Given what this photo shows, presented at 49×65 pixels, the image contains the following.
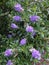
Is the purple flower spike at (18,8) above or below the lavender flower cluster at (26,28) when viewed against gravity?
above

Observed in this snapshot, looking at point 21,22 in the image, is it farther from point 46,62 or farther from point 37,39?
point 46,62

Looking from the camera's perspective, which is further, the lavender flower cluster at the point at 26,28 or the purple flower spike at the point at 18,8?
the purple flower spike at the point at 18,8

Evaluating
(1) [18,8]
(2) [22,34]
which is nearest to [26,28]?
(2) [22,34]

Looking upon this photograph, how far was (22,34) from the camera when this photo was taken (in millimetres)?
2299

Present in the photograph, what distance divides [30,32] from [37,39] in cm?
14

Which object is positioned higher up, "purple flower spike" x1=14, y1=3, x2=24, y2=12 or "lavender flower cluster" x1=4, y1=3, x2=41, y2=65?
"purple flower spike" x1=14, y1=3, x2=24, y2=12

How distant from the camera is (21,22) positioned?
2.35 m

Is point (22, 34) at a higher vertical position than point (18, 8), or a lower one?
lower

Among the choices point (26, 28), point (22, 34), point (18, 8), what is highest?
point (18, 8)

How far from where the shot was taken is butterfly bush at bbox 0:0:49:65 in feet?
7.11

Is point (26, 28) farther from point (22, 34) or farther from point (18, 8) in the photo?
point (18, 8)

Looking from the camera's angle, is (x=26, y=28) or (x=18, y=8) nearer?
(x=26, y=28)

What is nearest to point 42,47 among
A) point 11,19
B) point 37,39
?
point 37,39

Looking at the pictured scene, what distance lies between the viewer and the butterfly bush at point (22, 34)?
7.11 ft
